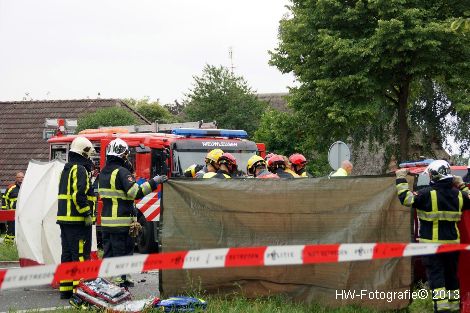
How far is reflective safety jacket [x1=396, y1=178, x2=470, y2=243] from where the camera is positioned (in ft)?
27.2

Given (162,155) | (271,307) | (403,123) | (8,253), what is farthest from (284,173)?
(403,123)

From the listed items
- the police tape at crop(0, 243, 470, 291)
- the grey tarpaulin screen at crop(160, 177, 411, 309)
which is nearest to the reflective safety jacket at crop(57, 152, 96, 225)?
the grey tarpaulin screen at crop(160, 177, 411, 309)

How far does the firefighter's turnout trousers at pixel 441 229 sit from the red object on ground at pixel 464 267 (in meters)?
0.20

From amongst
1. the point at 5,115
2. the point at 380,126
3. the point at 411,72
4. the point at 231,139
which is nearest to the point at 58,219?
the point at 231,139

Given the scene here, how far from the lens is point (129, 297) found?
28.7 feet

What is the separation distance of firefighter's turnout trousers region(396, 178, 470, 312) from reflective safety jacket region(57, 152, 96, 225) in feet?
12.6

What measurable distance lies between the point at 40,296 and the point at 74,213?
48.9 inches

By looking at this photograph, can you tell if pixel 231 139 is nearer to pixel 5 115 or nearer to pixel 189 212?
pixel 189 212

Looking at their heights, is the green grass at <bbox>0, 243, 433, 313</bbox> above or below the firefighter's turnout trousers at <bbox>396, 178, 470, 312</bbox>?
below

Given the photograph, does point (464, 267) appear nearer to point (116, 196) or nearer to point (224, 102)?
point (116, 196)

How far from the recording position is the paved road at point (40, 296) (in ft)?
31.0

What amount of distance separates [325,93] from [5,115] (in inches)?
691

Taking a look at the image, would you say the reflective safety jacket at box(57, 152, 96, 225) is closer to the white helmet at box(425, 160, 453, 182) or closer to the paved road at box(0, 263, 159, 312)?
the paved road at box(0, 263, 159, 312)

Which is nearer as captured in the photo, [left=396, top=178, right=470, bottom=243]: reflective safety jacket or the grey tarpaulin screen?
[left=396, top=178, right=470, bottom=243]: reflective safety jacket
